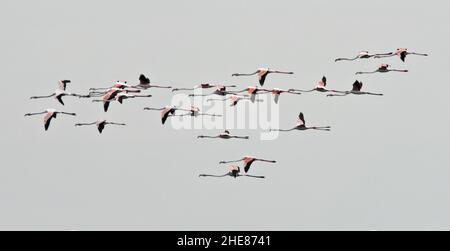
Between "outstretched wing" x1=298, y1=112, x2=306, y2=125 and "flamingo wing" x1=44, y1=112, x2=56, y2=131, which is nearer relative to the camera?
"flamingo wing" x1=44, y1=112, x2=56, y2=131

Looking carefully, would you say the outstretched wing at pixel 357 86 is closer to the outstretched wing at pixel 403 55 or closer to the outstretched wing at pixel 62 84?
the outstretched wing at pixel 403 55

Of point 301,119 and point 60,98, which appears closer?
point 60,98

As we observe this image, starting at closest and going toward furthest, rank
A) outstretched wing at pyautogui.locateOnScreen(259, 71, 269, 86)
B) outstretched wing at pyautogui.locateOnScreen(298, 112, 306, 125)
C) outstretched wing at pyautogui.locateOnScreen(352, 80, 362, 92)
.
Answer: outstretched wing at pyautogui.locateOnScreen(259, 71, 269, 86) → outstretched wing at pyautogui.locateOnScreen(352, 80, 362, 92) → outstretched wing at pyautogui.locateOnScreen(298, 112, 306, 125)

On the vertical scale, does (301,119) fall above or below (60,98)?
below

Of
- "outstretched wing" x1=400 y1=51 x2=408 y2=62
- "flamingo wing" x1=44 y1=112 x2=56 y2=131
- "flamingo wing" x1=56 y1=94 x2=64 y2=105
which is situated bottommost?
"flamingo wing" x1=44 y1=112 x2=56 y2=131

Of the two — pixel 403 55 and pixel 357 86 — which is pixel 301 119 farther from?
pixel 403 55

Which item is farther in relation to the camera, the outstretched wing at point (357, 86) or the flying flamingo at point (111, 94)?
the flying flamingo at point (111, 94)

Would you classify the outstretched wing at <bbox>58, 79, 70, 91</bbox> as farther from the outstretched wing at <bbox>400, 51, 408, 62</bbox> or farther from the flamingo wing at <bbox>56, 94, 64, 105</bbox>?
the outstretched wing at <bbox>400, 51, 408, 62</bbox>

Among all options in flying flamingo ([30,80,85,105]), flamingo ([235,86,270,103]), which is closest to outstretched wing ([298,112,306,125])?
flamingo ([235,86,270,103])

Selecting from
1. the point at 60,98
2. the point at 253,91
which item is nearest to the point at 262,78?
the point at 253,91

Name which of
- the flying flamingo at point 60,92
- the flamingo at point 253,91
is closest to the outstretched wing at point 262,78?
the flamingo at point 253,91

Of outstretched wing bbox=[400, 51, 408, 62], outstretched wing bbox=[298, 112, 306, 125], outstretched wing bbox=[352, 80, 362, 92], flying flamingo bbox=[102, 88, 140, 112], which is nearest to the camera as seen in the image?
outstretched wing bbox=[352, 80, 362, 92]
